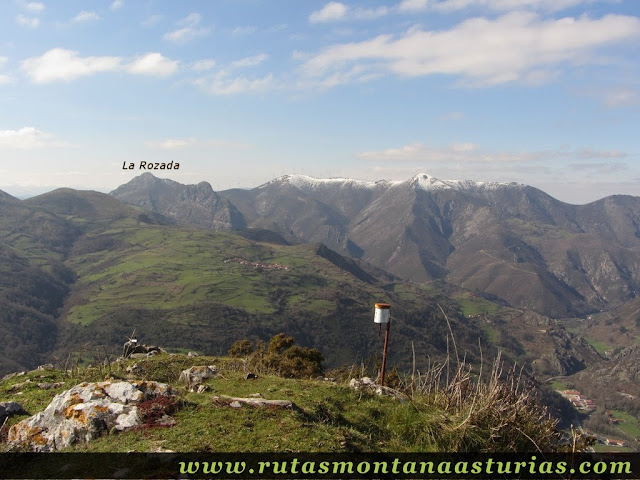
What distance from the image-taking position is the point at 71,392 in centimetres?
1295

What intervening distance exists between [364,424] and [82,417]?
331 inches

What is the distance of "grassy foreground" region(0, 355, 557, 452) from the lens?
34.0 feet

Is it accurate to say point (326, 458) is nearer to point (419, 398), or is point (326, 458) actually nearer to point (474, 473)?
point (474, 473)

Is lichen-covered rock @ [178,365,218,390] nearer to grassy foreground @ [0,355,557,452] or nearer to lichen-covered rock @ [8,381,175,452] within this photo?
grassy foreground @ [0,355,557,452]

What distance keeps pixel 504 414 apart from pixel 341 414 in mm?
5009

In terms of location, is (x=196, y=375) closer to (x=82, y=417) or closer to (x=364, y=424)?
(x=82, y=417)

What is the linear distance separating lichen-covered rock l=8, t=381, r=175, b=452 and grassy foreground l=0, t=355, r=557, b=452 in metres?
0.58

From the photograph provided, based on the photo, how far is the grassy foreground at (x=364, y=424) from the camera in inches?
408

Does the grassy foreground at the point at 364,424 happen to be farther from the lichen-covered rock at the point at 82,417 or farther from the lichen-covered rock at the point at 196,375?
the lichen-covered rock at the point at 196,375

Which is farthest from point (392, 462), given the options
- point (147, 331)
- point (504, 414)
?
point (147, 331)

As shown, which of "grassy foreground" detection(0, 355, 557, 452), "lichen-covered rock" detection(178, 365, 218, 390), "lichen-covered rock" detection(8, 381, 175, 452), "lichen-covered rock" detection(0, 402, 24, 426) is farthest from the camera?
"lichen-covered rock" detection(178, 365, 218, 390)

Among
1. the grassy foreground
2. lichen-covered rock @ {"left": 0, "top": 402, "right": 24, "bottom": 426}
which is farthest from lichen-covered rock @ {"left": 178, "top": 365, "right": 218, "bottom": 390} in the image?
lichen-covered rock @ {"left": 0, "top": 402, "right": 24, "bottom": 426}

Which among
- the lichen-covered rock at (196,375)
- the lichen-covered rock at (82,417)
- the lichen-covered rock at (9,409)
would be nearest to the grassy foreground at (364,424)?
the lichen-covered rock at (9,409)

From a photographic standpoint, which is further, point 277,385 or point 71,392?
point 277,385
